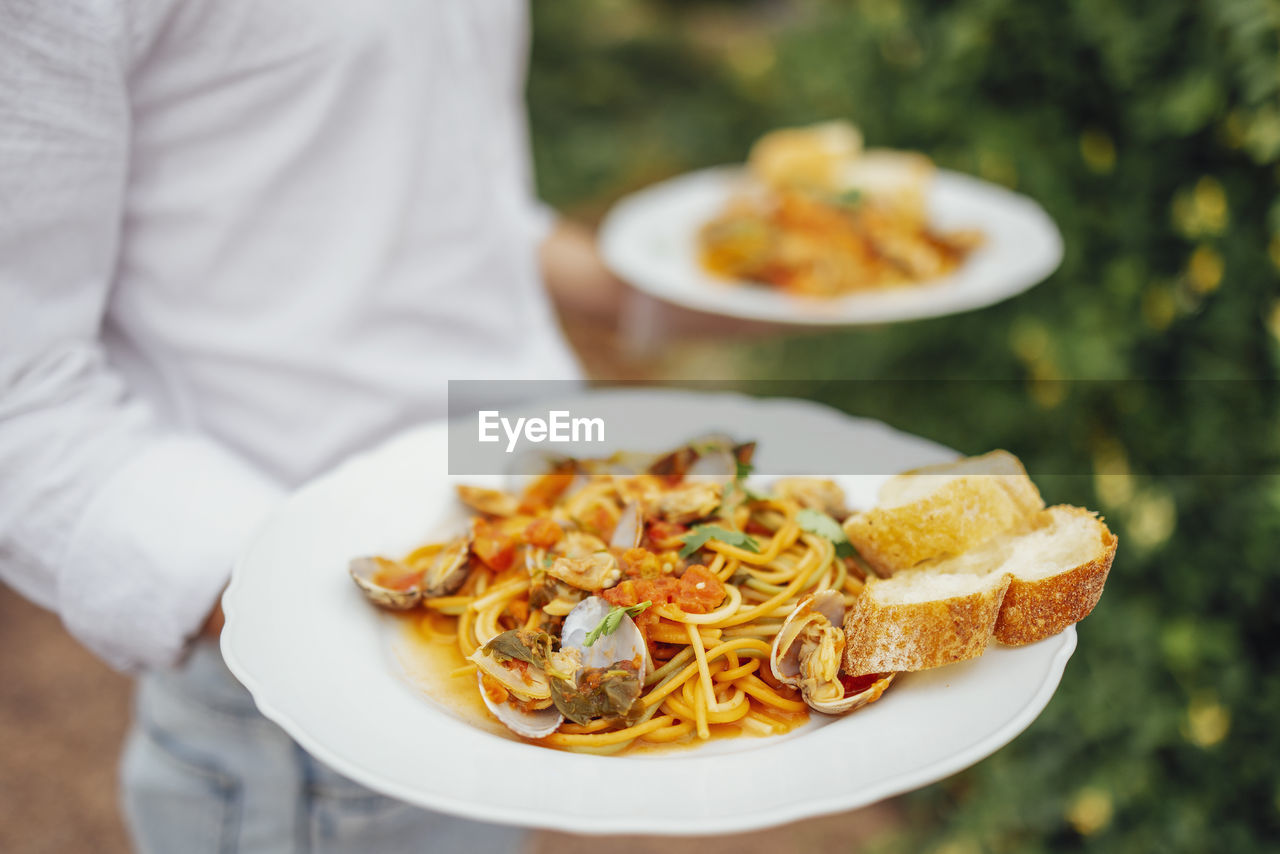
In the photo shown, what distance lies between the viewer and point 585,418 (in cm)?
184

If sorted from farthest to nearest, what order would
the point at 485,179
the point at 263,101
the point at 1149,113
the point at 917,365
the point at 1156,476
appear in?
the point at 917,365 → the point at 1156,476 → the point at 1149,113 → the point at 485,179 → the point at 263,101

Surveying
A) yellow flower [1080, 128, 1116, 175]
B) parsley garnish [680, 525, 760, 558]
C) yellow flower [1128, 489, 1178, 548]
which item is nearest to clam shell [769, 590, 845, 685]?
parsley garnish [680, 525, 760, 558]

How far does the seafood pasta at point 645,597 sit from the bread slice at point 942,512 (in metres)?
0.08

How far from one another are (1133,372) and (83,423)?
103 inches

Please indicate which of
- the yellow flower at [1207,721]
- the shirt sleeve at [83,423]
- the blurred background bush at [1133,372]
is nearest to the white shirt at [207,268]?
the shirt sleeve at [83,423]

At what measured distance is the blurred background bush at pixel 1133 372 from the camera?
2494 mm

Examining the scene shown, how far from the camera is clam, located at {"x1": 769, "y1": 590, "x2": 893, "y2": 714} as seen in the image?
1.26 meters

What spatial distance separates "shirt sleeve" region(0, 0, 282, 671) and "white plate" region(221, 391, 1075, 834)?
0.18m

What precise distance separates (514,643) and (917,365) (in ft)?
9.24

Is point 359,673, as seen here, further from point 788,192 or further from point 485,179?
point 788,192

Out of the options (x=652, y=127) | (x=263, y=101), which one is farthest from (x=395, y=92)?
(x=652, y=127)

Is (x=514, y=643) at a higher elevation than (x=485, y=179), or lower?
lower

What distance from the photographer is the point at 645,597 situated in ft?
4.55

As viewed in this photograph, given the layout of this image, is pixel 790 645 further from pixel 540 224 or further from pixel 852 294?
pixel 540 224
